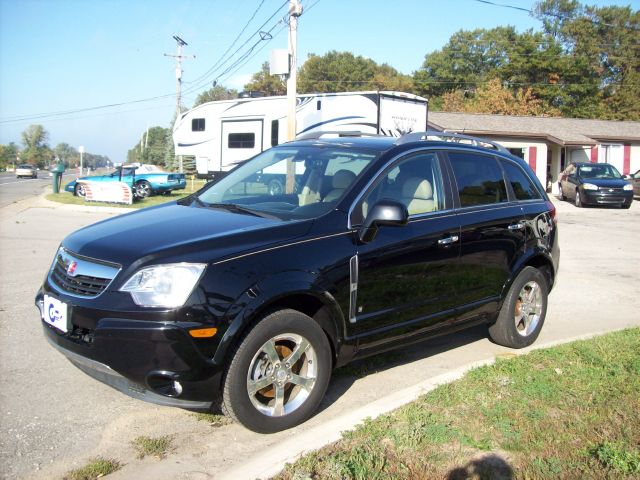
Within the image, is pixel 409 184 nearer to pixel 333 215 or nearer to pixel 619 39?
pixel 333 215

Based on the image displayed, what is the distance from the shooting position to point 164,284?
10.8 ft

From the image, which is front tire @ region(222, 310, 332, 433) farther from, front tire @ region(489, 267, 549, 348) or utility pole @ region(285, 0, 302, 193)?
utility pole @ region(285, 0, 302, 193)

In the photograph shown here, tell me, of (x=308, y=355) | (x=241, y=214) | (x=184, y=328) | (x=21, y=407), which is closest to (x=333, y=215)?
(x=241, y=214)

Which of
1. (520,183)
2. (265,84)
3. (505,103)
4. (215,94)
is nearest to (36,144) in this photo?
(215,94)

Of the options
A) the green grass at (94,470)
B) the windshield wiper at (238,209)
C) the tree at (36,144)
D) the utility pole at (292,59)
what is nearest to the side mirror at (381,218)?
the windshield wiper at (238,209)

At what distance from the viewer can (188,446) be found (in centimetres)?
354

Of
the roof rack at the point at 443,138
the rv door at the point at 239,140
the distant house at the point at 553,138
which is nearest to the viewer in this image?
the roof rack at the point at 443,138

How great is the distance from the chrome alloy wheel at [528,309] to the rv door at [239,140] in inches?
659

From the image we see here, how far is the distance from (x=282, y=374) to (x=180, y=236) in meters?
1.03

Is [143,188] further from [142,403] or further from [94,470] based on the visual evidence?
[94,470]

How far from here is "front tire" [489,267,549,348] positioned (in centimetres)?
534

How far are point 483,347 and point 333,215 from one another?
2.47m

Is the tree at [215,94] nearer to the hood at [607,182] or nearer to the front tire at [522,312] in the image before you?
the hood at [607,182]

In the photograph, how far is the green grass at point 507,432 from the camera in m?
3.07
